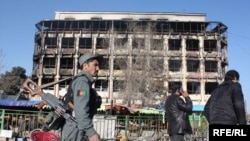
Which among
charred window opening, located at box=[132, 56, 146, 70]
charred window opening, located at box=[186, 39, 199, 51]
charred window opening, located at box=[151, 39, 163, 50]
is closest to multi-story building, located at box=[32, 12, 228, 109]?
charred window opening, located at box=[186, 39, 199, 51]

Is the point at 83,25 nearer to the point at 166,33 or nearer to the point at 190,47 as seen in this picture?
the point at 166,33

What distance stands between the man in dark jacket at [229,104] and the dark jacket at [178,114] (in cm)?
121

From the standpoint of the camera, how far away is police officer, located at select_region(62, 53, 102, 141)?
3.22 m

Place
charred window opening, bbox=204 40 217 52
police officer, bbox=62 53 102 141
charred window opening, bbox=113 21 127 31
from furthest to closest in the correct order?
charred window opening, bbox=204 40 217 52
charred window opening, bbox=113 21 127 31
police officer, bbox=62 53 102 141

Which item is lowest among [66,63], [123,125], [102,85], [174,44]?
[123,125]

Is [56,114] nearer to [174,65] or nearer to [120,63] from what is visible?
[120,63]

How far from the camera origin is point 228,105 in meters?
4.91

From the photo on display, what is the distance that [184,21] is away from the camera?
48844 mm

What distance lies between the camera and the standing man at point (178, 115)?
6.42 meters

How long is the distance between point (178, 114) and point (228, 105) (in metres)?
1.73

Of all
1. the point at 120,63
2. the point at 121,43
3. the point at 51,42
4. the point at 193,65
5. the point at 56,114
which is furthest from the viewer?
the point at 51,42

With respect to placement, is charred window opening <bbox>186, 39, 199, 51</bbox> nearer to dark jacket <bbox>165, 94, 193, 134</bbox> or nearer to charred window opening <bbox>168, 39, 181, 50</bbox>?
charred window opening <bbox>168, 39, 181, 50</bbox>

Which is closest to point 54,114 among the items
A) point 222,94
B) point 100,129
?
point 222,94

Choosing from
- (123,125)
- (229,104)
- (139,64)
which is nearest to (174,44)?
(139,64)
